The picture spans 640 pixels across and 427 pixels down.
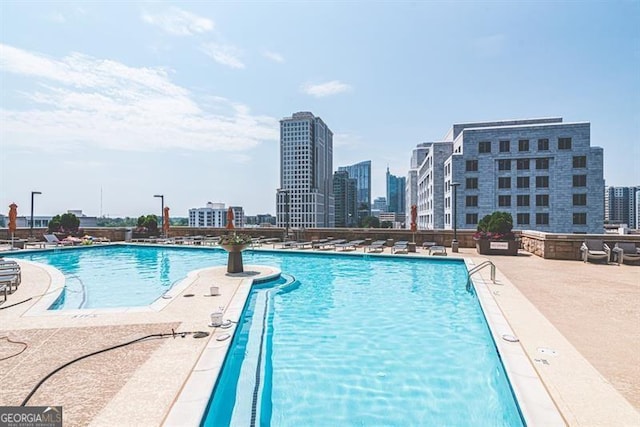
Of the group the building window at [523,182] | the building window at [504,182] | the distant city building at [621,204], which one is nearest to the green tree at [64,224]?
the building window at [504,182]

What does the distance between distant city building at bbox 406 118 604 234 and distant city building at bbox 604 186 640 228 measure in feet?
409

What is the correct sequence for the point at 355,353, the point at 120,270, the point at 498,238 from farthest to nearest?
→ the point at 498,238
the point at 120,270
the point at 355,353

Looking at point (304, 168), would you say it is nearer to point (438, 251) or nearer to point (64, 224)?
point (64, 224)

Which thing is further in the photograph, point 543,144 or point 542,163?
point 542,163

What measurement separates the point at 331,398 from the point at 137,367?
2.64 metres

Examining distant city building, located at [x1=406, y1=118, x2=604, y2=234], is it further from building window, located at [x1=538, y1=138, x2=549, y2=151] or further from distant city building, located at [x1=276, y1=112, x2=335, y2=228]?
distant city building, located at [x1=276, y1=112, x2=335, y2=228]

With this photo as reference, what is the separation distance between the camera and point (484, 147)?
1727 inches

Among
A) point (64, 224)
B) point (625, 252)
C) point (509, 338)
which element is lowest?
point (509, 338)

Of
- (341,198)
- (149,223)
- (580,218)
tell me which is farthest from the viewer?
(341,198)

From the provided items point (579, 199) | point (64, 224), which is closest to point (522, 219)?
point (579, 199)

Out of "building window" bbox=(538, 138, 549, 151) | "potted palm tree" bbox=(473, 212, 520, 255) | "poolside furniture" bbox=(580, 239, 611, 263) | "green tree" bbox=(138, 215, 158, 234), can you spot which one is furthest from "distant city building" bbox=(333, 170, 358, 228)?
"poolside furniture" bbox=(580, 239, 611, 263)

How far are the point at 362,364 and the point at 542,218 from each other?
45753mm

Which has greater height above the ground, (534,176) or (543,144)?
(543,144)

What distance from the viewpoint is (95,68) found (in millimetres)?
13891
